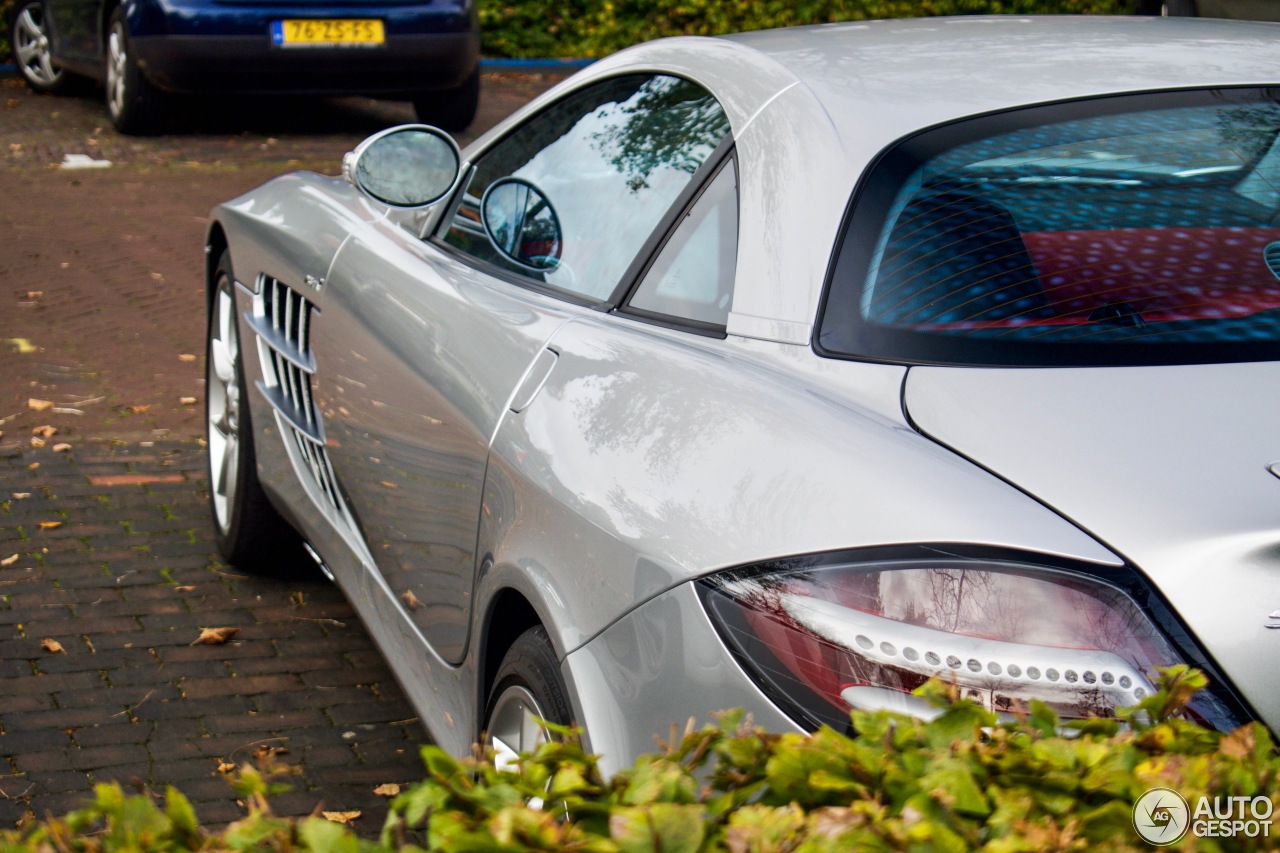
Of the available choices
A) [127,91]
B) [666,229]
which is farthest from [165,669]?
[127,91]

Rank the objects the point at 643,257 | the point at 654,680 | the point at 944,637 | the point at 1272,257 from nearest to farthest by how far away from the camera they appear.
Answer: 1. the point at 944,637
2. the point at 654,680
3. the point at 1272,257
4. the point at 643,257

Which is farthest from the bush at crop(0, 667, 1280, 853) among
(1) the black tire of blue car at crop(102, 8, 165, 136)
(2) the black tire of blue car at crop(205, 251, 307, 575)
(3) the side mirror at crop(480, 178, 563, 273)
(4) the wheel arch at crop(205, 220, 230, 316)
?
(1) the black tire of blue car at crop(102, 8, 165, 136)

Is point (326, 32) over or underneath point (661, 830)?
underneath

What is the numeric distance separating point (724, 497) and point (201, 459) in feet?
13.8

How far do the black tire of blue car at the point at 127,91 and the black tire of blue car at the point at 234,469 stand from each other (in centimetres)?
676

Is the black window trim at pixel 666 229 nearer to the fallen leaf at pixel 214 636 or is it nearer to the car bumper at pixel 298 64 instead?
the fallen leaf at pixel 214 636

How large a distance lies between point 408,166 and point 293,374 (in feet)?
2.41

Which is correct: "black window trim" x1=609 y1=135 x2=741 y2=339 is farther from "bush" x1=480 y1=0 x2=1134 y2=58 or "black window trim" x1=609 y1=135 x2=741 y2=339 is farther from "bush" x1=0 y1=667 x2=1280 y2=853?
"bush" x1=480 y1=0 x2=1134 y2=58

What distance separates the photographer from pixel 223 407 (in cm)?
482

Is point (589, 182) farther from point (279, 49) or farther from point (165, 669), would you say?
point (279, 49)

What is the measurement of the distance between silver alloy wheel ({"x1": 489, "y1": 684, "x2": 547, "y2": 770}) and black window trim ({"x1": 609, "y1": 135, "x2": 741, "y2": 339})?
659 mm

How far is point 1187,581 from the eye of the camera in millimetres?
1663

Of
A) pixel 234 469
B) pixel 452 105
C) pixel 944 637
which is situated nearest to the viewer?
pixel 944 637

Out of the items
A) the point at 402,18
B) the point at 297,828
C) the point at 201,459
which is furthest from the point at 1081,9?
the point at 297,828
